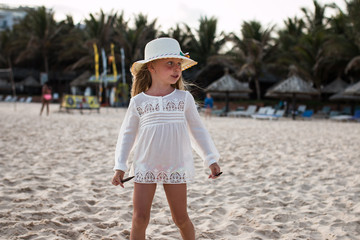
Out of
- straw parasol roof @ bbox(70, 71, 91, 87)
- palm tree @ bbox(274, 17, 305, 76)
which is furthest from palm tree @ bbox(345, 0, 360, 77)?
straw parasol roof @ bbox(70, 71, 91, 87)

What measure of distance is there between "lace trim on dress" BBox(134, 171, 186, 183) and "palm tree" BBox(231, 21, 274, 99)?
861 inches

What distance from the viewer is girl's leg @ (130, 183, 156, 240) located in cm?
194

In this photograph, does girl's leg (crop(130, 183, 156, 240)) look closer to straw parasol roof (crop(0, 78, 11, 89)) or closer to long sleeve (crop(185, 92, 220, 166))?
long sleeve (crop(185, 92, 220, 166))

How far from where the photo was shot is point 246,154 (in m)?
6.63

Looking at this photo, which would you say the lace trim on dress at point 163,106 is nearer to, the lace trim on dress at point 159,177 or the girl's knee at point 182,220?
the lace trim on dress at point 159,177

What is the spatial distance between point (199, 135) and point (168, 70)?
1.42 ft

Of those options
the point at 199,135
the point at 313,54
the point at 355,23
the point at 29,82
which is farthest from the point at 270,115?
the point at 29,82

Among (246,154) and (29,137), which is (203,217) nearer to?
(246,154)

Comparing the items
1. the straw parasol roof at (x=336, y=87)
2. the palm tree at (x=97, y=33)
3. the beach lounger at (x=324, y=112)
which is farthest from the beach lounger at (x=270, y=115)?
the palm tree at (x=97, y=33)

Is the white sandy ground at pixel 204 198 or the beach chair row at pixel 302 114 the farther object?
the beach chair row at pixel 302 114

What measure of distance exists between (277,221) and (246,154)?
3.61 m

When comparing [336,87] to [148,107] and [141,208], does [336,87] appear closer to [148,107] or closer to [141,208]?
[148,107]

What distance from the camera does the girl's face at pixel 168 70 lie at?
6.66 feet

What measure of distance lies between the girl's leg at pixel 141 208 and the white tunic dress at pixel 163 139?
0.17ft
